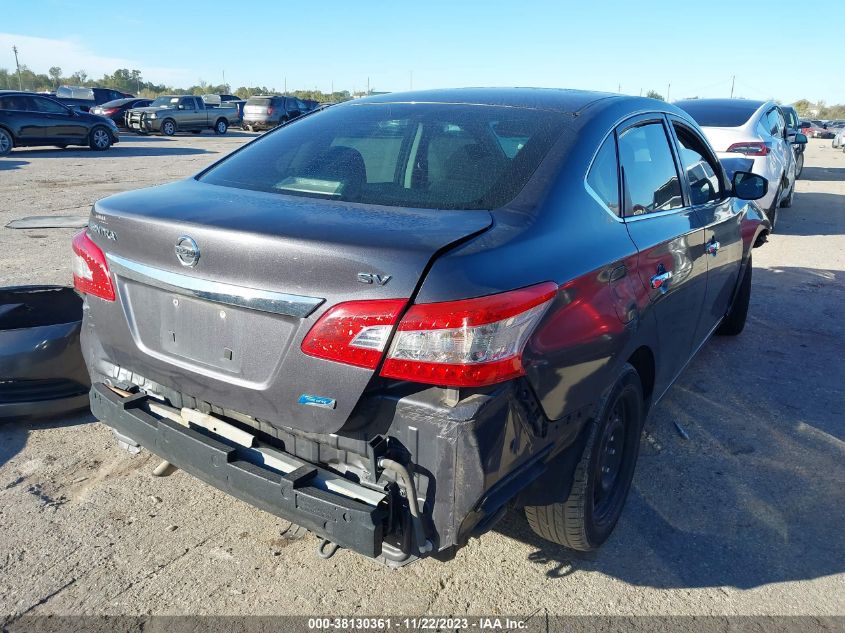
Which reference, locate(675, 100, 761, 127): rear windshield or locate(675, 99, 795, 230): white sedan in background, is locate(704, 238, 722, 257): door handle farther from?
locate(675, 100, 761, 127): rear windshield

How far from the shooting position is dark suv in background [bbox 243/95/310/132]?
29969mm

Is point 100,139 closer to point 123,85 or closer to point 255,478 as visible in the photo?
point 255,478

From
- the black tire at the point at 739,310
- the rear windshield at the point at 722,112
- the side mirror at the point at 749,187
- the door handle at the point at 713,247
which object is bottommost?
the black tire at the point at 739,310

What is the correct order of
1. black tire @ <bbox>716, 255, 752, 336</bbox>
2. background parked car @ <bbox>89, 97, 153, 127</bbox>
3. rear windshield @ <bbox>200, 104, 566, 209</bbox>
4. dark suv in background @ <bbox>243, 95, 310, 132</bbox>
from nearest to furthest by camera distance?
1. rear windshield @ <bbox>200, 104, 566, 209</bbox>
2. black tire @ <bbox>716, 255, 752, 336</bbox>
3. background parked car @ <bbox>89, 97, 153, 127</bbox>
4. dark suv in background @ <bbox>243, 95, 310, 132</bbox>

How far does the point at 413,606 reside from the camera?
2.49 metres

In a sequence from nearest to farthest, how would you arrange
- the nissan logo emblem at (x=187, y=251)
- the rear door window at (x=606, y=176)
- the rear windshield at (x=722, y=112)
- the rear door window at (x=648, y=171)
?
1. the nissan logo emblem at (x=187, y=251)
2. the rear door window at (x=606, y=176)
3. the rear door window at (x=648, y=171)
4. the rear windshield at (x=722, y=112)

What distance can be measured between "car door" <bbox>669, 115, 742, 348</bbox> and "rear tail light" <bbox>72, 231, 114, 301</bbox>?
267 cm

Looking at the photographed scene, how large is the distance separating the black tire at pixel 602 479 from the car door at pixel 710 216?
1.03 metres

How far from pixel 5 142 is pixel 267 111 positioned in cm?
1364

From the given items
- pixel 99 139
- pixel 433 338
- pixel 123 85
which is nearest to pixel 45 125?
pixel 99 139

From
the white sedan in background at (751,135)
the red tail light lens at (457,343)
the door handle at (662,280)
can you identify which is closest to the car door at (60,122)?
the white sedan in background at (751,135)

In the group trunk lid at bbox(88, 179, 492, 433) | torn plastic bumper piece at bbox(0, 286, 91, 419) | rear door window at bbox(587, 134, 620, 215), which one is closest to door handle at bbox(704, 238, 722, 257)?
rear door window at bbox(587, 134, 620, 215)

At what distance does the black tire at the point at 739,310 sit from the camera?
5188 millimetres

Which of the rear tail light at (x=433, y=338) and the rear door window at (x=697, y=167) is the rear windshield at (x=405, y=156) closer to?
the rear tail light at (x=433, y=338)
